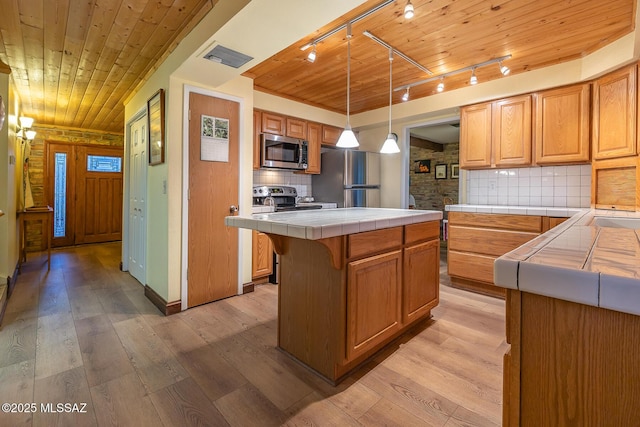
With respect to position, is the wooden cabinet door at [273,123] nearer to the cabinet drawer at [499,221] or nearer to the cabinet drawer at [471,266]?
the cabinet drawer at [499,221]

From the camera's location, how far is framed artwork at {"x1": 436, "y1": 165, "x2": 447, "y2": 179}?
703 cm

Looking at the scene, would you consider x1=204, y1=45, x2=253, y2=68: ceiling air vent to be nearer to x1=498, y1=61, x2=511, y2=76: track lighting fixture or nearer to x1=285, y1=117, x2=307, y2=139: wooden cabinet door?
x1=285, y1=117, x2=307, y2=139: wooden cabinet door

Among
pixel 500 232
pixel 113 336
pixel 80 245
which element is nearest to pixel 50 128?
pixel 80 245

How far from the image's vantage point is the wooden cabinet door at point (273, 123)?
386cm

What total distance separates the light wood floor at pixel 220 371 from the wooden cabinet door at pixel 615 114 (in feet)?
5.73

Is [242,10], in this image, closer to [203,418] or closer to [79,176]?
[203,418]

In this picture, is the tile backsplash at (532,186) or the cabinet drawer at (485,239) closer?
the cabinet drawer at (485,239)

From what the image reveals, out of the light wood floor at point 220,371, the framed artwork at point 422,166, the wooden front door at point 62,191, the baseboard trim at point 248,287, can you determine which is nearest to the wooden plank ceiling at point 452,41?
the baseboard trim at point 248,287

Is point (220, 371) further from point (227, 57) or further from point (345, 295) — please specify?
point (227, 57)

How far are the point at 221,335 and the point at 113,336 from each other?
2.69 feet

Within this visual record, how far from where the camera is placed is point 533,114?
3.23m

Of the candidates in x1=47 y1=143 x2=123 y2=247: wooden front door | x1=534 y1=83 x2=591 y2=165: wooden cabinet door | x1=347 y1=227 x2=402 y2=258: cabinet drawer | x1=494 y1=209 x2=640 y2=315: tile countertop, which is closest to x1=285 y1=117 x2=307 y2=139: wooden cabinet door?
x1=347 y1=227 x2=402 y2=258: cabinet drawer


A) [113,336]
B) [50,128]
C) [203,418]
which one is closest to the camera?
[203,418]

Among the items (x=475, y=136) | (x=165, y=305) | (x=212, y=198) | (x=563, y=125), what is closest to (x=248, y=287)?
(x=165, y=305)
